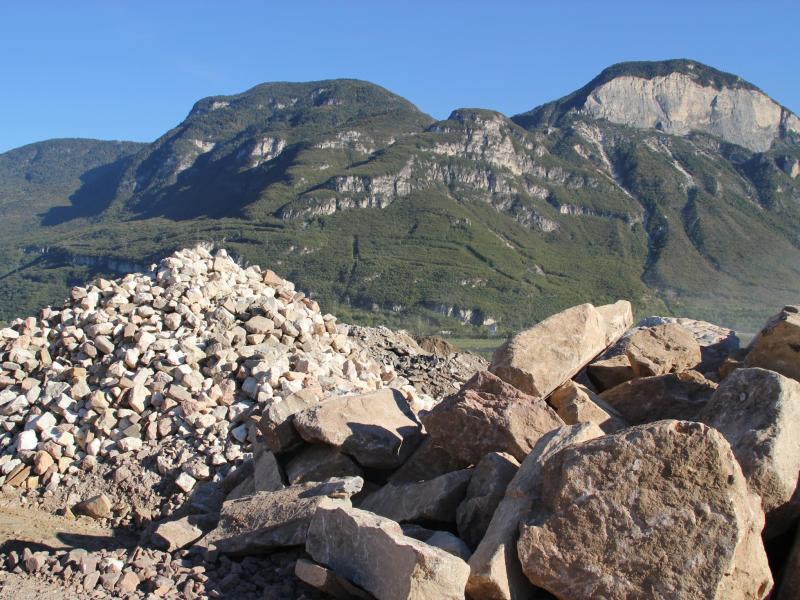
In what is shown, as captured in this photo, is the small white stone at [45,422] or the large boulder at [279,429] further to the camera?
the small white stone at [45,422]

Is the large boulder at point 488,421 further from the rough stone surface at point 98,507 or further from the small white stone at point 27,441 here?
the small white stone at point 27,441

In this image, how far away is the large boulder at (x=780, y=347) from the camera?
6855 millimetres

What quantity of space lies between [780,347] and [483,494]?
11.1 ft

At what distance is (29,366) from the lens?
1098 centimetres

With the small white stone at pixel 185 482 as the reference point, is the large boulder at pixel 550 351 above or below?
above

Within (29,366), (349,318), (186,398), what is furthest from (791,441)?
(349,318)

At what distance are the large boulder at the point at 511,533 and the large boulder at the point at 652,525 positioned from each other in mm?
155

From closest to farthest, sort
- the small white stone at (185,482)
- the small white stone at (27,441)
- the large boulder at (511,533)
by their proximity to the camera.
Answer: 1. the large boulder at (511,533)
2. the small white stone at (185,482)
3. the small white stone at (27,441)

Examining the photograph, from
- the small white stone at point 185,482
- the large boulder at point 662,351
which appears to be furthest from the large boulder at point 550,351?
the small white stone at point 185,482

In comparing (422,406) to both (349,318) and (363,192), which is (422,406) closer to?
(349,318)

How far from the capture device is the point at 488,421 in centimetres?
620

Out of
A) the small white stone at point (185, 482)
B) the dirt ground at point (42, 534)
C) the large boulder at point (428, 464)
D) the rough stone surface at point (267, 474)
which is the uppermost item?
the large boulder at point (428, 464)

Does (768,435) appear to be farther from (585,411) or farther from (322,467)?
(322,467)

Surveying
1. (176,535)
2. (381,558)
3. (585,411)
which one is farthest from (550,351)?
(176,535)
